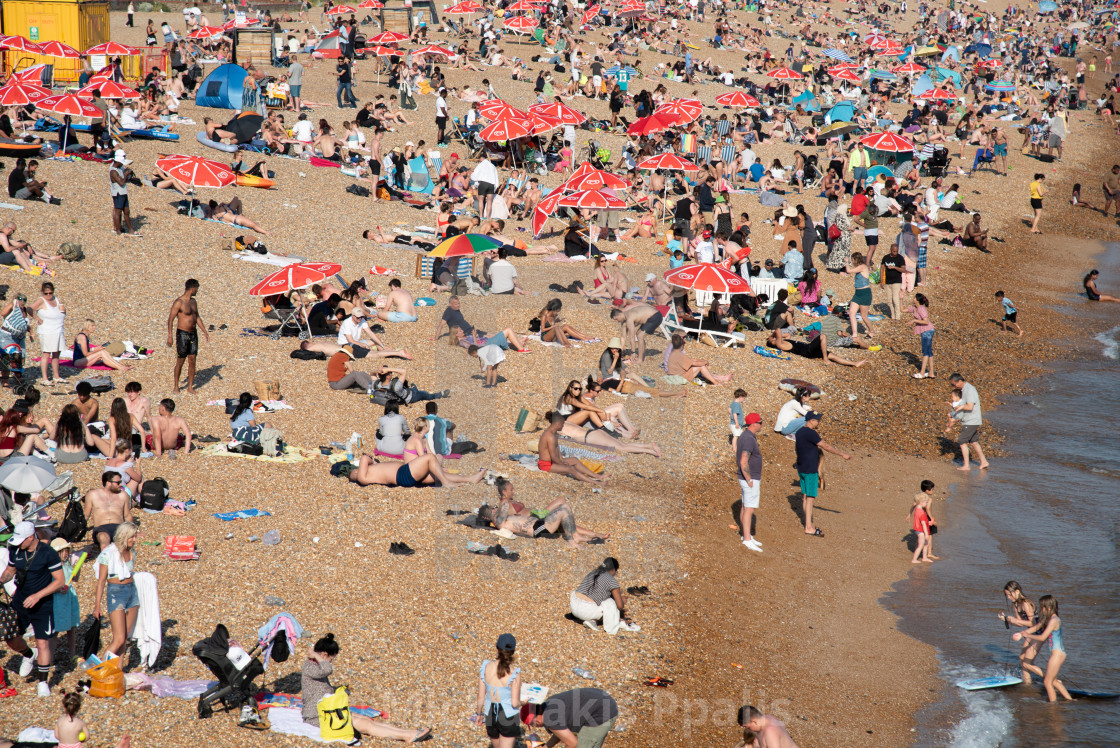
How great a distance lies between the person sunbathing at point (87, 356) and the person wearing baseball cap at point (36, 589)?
6805 mm

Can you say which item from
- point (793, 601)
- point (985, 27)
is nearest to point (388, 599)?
point (793, 601)

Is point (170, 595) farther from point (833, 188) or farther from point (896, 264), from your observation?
point (833, 188)

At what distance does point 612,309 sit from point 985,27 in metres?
58.9

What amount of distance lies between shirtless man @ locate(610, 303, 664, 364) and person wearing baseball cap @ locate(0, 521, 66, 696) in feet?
34.1

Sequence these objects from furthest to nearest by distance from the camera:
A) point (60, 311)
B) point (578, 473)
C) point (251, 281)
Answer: point (251, 281)
point (60, 311)
point (578, 473)

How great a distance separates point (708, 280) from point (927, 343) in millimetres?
4510

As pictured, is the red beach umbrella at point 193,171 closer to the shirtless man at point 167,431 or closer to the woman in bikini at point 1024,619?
the shirtless man at point 167,431

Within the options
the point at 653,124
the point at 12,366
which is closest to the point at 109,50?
the point at 653,124

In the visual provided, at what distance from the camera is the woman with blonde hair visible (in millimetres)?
7555

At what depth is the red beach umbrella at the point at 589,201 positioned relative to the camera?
757 inches

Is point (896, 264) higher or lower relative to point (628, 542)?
higher

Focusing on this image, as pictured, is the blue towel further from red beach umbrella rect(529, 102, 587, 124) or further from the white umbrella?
red beach umbrella rect(529, 102, 587, 124)

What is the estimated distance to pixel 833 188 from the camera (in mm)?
24422

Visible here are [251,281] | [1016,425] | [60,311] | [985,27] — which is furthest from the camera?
[985,27]
